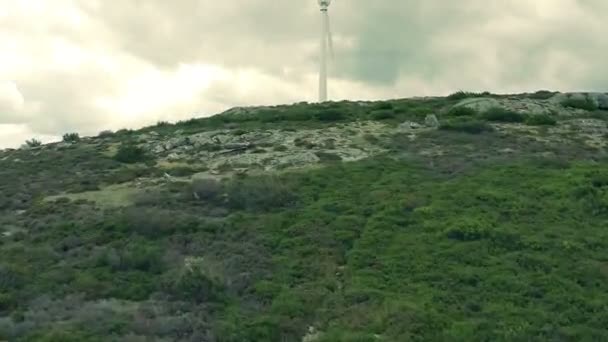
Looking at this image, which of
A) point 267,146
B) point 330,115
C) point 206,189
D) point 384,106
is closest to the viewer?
point 206,189

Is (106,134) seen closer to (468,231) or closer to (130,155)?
(130,155)

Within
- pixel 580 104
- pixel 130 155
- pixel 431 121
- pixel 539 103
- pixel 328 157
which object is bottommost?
pixel 328 157

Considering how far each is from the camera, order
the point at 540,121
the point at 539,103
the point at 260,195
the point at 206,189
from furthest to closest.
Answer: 1. the point at 539,103
2. the point at 540,121
3. the point at 206,189
4. the point at 260,195

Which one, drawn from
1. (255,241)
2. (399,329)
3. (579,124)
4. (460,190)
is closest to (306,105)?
(579,124)

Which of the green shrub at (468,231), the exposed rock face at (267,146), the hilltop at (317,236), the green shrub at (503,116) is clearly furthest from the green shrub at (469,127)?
the green shrub at (468,231)

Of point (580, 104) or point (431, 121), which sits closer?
point (431, 121)

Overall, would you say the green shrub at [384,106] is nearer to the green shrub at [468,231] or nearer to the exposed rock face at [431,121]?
the exposed rock face at [431,121]

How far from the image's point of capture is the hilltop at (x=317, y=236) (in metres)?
22.1

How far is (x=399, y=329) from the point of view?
2103cm

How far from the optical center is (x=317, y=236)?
1177 inches

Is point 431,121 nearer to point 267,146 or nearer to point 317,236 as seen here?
point 267,146

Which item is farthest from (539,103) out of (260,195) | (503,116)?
(260,195)

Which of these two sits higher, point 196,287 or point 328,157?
point 328,157

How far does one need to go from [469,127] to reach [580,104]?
13.1 m
